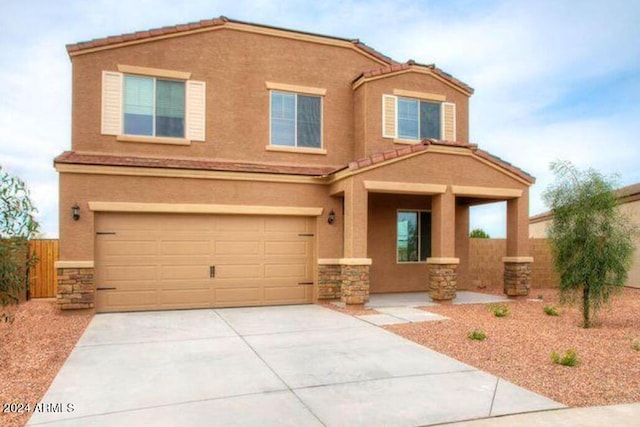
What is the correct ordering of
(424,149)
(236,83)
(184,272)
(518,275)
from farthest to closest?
1. (518,275)
2. (236,83)
3. (424,149)
4. (184,272)

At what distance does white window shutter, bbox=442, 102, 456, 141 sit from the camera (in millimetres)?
15523

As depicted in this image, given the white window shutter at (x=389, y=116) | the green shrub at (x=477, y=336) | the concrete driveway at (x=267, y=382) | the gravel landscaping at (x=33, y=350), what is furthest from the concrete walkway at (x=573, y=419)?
the white window shutter at (x=389, y=116)

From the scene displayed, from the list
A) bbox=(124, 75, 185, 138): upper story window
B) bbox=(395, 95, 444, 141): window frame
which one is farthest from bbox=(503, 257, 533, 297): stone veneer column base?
bbox=(124, 75, 185, 138): upper story window

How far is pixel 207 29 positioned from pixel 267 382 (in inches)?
419

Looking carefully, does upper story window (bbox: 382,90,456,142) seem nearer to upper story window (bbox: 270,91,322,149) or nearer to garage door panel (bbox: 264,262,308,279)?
upper story window (bbox: 270,91,322,149)

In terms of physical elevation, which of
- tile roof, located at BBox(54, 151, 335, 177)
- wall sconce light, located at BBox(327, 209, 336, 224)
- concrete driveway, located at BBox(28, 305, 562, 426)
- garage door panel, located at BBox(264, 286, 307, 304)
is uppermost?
tile roof, located at BBox(54, 151, 335, 177)

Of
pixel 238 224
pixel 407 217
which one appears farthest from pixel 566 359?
pixel 407 217

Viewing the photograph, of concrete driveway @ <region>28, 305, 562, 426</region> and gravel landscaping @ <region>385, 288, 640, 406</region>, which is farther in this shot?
gravel landscaping @ <region>385, 288, 640, 406</region>

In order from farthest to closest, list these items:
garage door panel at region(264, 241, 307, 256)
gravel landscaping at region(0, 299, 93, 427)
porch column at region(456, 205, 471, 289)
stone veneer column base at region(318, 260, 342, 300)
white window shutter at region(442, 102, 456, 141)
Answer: porch column at region(456, 205, 471, 289), white window shutter at region(442, 102, 456, 141), stone veneer column base at region(318, 260, 342, 300), garage door panel at region(264, 241, 307, 256), gravel landscaping at region(0, 299, 93, 427)

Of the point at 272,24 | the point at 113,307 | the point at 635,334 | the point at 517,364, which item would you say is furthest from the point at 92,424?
the point at 272,24

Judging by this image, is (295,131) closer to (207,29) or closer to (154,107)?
(207,29)

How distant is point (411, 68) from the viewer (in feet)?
49.5

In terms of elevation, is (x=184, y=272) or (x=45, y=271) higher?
(x=184, y=272)

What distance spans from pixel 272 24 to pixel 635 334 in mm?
11750
